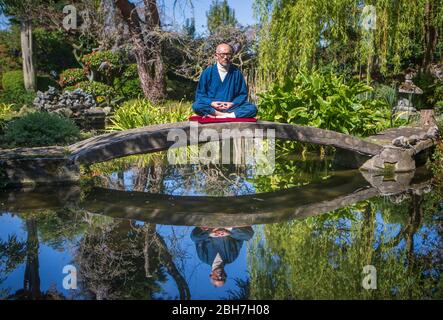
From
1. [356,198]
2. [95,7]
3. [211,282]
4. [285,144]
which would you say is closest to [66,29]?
[95,7]

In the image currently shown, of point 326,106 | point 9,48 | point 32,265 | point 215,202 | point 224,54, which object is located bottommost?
point 32,265

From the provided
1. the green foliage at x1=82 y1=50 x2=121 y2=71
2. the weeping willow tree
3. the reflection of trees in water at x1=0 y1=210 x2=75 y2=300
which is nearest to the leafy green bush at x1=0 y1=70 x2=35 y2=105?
the green foliage at x1=82 y1=50 x2=121 y2=71

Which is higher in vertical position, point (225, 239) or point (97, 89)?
point (97, 89)

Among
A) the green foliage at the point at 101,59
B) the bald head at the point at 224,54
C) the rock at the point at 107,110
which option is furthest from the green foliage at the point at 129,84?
the bald head at the point at 224,54

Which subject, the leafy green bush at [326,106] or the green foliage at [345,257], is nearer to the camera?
the green foliage at [345,257]

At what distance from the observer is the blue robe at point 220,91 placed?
255 inches

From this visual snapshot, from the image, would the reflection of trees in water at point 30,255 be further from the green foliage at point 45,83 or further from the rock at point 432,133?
the green foliage at point 45,83

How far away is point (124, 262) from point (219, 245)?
0.79 m

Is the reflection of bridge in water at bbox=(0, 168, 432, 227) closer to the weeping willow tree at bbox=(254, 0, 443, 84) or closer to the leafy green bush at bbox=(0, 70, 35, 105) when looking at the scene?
the weeping willow tree at bbox=(254, 0, 443, 84)

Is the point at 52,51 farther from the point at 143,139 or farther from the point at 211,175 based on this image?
the point at 143,139

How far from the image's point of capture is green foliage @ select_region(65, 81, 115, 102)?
15.5 meters

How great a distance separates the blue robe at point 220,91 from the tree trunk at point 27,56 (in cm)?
1164

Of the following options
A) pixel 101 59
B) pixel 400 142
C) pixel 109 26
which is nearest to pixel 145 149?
pixel 400 142

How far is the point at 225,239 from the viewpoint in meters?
4.10
